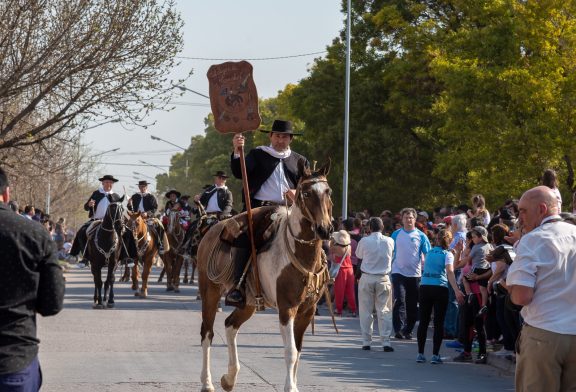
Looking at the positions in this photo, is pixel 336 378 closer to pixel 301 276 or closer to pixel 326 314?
pixel 301 276

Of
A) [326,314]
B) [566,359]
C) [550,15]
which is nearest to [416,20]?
[550,15]

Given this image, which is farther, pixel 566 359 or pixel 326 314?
pixel 326 314

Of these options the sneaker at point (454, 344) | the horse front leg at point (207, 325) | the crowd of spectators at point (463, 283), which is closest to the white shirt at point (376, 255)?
the crowd of spectators at point (463, 283)

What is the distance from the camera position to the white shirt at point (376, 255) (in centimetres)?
1816

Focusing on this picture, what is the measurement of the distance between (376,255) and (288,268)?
21.9 ft

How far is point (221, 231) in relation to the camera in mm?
12656

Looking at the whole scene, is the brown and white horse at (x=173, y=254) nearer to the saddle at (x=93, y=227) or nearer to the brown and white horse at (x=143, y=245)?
the brown and white horse at (x=143, y=245)

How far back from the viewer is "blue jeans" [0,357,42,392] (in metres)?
6.40

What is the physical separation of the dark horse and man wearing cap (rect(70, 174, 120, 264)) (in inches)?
9.2

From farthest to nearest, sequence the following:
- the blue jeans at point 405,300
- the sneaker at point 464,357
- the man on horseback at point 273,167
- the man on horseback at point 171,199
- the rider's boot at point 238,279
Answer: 1. the man on horseback at point 171,199
2. the blue jeans at point 405,300
3. the sneaker at point 464,357
4. the man on horseback at point 273,167
5. the rider's boot at point 238,279

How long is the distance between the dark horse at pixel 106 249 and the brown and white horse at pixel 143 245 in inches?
77.2

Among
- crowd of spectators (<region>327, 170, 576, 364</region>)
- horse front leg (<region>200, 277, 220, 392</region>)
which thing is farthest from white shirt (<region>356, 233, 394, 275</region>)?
horse front leg (<region>200, 277, 220, 392</region>)

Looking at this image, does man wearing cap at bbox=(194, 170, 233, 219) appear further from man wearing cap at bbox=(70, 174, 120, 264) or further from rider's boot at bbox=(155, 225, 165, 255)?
rider's boot at bbox=(155, 225, 165, 255)

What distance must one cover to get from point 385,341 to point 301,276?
6466mm
